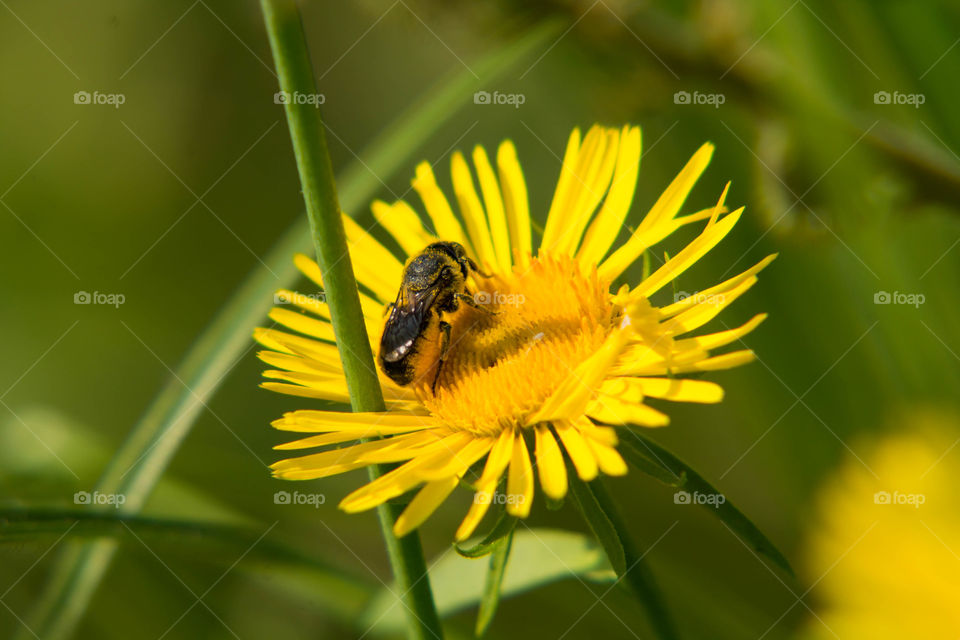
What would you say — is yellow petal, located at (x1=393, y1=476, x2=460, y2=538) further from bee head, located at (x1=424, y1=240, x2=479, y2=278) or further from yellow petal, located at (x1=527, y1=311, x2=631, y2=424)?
bee head, located at (x1=424, y1=240, x2=479, y2=278)

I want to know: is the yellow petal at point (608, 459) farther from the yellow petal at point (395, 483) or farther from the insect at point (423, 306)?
the insect at point (423, 306)

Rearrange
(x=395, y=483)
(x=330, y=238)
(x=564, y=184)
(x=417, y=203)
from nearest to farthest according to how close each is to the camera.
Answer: (x=330, y=238) < (x=395, y=483) < (x=564, y=184) < (x=417, y=203)

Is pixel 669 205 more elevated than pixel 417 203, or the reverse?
pixel 417 203

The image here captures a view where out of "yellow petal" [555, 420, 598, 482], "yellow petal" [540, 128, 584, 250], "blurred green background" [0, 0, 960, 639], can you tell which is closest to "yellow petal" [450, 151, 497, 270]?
"yellow petal" [540, 128, 584, 250]

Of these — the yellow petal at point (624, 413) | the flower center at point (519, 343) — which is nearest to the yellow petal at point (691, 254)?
the flower center at point (519, 343)

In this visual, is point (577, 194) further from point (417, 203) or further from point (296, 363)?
point (417, 203)

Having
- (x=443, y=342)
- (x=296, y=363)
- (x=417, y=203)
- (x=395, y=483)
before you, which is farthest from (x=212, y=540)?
(x=417, y=203)

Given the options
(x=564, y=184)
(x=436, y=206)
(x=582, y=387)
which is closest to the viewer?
(x=582, y=387)

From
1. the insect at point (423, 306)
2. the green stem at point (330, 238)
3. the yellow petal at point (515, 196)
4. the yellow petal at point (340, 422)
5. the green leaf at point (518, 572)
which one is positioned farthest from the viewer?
the yellow petal at point (515, 196)
